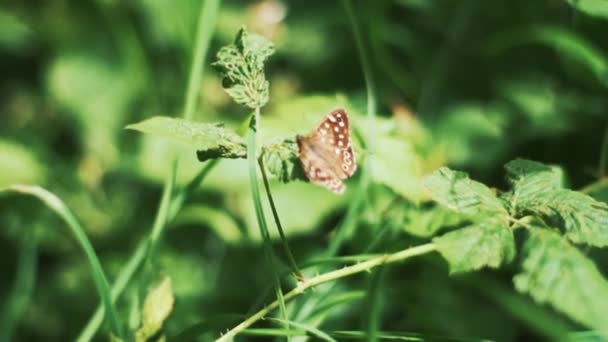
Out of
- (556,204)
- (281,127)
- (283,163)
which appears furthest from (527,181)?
(281,127)

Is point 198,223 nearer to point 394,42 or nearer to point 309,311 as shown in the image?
point 394,42

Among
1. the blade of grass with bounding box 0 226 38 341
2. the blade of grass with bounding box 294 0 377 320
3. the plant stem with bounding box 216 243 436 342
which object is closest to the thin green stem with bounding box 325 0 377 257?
the blade of grass with bounding box 294 0 377 320

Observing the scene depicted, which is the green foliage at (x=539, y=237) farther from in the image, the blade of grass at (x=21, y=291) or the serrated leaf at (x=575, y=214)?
the blade of grass at (x=21, y=291)

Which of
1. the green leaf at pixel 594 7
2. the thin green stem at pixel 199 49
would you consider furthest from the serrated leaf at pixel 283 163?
the green leaf at pixel 594 7

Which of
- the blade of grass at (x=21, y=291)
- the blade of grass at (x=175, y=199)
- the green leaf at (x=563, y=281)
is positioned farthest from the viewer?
the blade of grass at (x=21, y=291)

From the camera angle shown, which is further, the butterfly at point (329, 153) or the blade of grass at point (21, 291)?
the blade of grass at point (21, 291)

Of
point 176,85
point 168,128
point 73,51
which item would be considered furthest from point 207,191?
point 168,128
